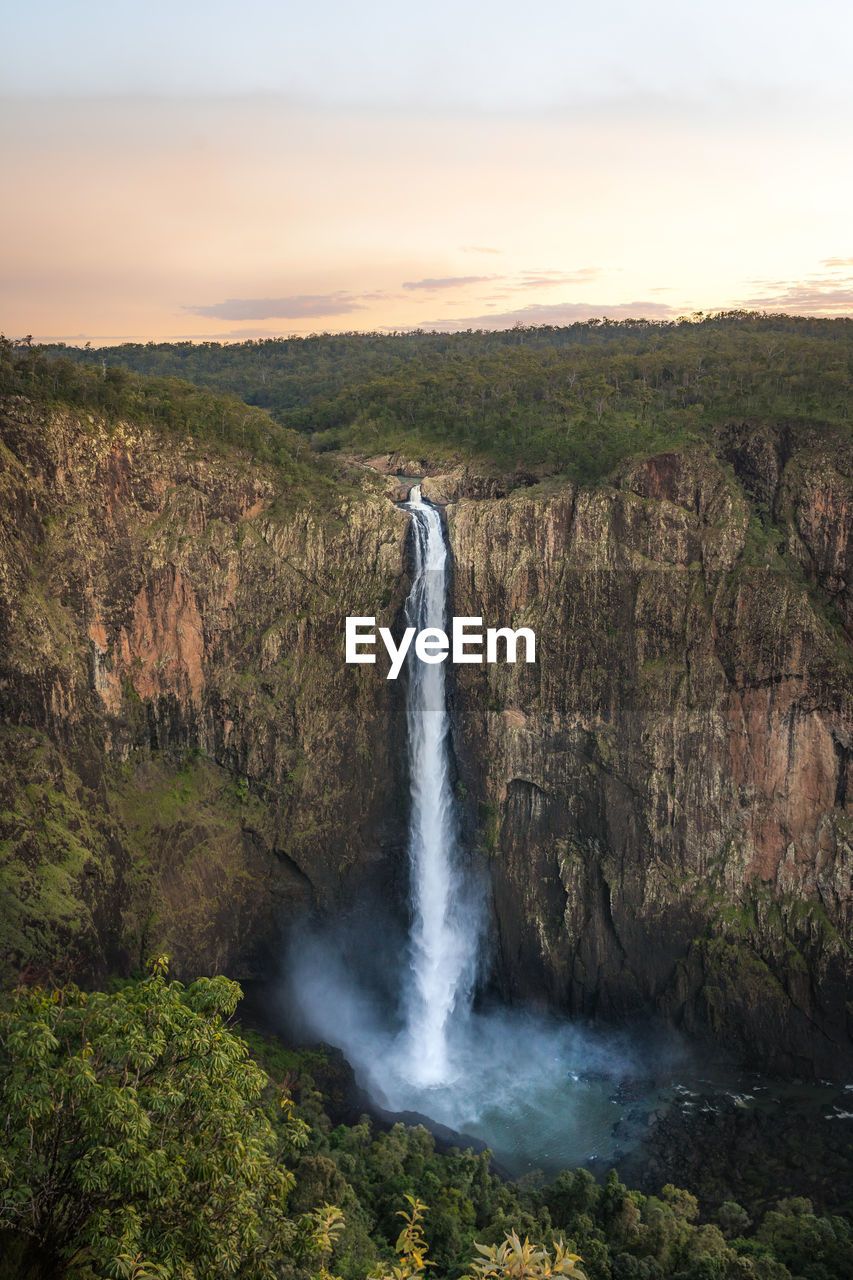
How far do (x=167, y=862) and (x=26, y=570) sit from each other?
11.8 metres

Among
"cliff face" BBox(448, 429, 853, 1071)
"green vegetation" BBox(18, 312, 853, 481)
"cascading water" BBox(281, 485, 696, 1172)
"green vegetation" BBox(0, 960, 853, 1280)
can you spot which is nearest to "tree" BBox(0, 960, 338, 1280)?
"green vegetation" BBox(0, 960, 853, 1280)

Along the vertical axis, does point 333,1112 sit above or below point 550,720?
below

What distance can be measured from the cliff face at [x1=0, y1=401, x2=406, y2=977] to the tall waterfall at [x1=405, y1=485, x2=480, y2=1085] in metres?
1.05

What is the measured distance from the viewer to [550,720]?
41.5 meters

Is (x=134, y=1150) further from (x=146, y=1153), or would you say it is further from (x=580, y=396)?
(x=580, y=396)

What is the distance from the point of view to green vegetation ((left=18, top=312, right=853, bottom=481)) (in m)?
44.4

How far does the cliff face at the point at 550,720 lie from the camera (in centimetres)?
3884

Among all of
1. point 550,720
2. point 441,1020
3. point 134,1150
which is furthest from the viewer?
point 550,720

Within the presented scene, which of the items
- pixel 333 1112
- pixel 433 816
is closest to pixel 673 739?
pixel 433 816

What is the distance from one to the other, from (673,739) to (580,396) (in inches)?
734

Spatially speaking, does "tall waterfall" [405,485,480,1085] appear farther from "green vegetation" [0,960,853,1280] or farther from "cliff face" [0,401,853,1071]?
"green vegetation" [0,960,853,1280]

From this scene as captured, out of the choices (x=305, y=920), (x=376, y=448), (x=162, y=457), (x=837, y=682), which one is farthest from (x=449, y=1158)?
(x=376, y=448)

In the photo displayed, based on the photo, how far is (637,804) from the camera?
135 ft

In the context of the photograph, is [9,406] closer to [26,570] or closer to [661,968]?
[26,570]
